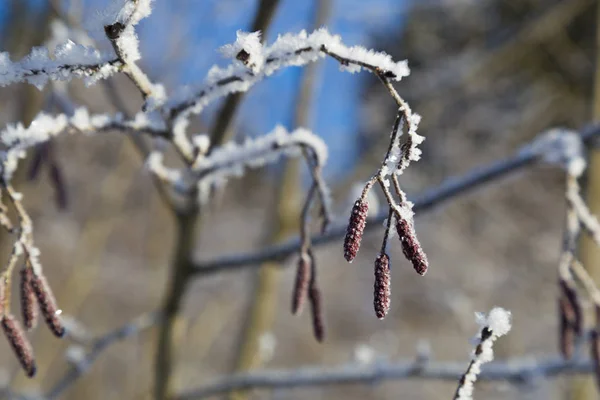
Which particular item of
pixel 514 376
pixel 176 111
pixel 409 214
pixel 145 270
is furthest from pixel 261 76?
pixel 145 270

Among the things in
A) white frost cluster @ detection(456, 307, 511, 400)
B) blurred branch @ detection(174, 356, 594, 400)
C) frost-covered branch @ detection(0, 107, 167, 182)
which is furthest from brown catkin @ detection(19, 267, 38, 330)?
blurred branch @ detection(174, 356, 594, 400)

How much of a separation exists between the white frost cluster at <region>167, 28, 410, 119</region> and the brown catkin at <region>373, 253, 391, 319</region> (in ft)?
0.77

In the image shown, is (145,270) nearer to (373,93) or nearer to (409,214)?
(373,93)

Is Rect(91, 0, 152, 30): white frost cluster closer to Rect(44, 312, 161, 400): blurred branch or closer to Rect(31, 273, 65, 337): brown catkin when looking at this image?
Rect(31, 273, 65, 337): brown catkin

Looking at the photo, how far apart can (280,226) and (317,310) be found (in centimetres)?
157

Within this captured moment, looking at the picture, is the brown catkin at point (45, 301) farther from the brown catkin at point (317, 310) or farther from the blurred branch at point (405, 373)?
the blurred branch at point (405, 373)

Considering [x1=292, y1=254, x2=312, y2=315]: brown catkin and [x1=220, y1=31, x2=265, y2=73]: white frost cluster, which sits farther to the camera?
[x1=292, y1=254, x2=312, y2=315]: brown catkin

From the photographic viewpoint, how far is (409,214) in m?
0.67

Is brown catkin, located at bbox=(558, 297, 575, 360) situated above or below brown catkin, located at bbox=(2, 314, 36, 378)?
above

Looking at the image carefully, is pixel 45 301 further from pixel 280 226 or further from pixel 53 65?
pixel 280 226

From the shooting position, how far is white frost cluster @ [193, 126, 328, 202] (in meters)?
0.95

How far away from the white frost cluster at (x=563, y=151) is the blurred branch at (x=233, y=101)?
24.5 inches

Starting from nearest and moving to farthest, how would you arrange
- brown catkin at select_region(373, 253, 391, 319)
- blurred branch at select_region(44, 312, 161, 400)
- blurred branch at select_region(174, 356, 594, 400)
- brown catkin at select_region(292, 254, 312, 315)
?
1. brown catkin at select_region(373, 253, 391, 319)
2. brown catkin at select_region(292, 254, 312, 315)
3. blurred branch at select_region(174, 356, 594, 400)
4. blurred branch at select_region(44, 312, 161, 400)

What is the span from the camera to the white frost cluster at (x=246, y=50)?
0.66 meters
